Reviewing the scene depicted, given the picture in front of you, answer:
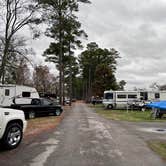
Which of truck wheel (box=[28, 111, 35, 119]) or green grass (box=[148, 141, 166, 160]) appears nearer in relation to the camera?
green grass (box=[148, 141, 166, 160])

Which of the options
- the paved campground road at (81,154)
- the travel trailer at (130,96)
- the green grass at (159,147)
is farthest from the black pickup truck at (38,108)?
the travel trailer at (130,96)

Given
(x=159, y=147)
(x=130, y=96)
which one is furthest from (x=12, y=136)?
(x=130, y=96)

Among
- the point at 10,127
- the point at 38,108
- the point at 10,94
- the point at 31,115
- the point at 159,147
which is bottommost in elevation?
the point at 159,147

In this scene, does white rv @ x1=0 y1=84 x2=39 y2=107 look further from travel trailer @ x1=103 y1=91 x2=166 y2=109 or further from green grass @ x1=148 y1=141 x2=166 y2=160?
green grass @ x1=148 y1=141 x2=166 y2=160

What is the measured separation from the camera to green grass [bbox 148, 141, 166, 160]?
8.25 metres

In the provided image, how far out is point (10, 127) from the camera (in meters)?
8.55

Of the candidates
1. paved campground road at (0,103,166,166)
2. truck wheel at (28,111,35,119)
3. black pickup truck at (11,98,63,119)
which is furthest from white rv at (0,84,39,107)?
paved campground road at (0,103,166,166)

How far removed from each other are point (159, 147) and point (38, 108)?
1405cm

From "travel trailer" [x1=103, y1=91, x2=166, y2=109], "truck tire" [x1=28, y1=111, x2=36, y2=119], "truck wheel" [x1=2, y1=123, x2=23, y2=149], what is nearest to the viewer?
"truck wheel" [x1=2, y1=123, x2=23, y2=149]

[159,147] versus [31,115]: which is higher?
[31,115]

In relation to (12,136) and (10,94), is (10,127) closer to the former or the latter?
(12,136)

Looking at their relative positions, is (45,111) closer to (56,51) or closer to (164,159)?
(164,159)

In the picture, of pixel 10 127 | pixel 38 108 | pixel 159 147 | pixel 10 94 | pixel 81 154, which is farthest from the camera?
pixel 10 94

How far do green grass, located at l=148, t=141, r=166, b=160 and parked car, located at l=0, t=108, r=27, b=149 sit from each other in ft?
14.3
